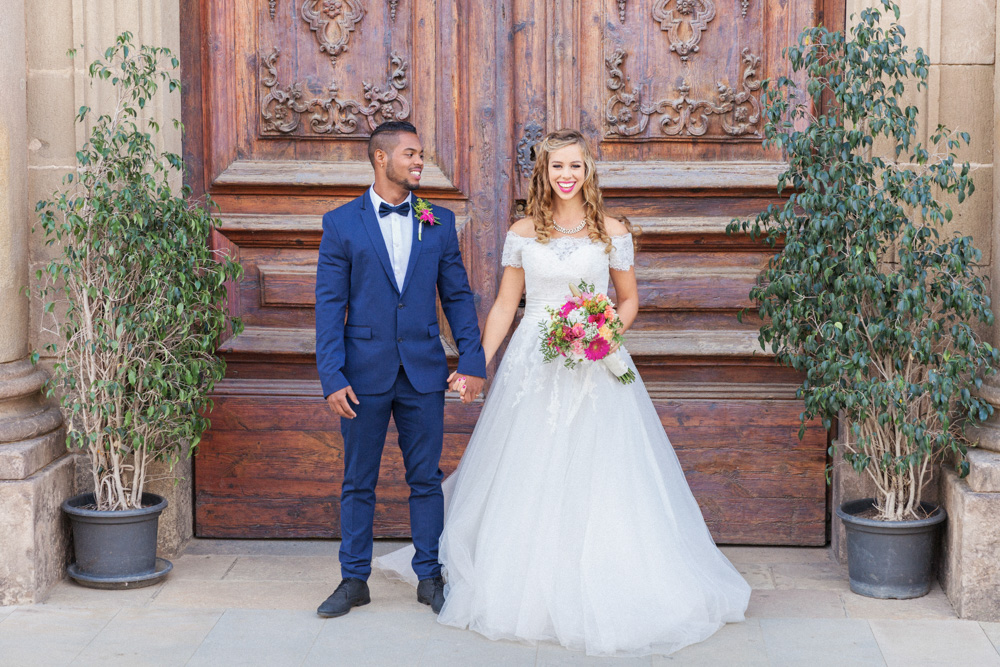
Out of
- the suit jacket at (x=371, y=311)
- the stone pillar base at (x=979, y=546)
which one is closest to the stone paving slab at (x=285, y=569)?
the suit jacket at (x=371, y=311)

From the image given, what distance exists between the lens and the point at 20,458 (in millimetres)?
4211

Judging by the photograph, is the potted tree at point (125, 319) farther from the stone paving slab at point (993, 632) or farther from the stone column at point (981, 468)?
the stone paving slab at point (993, 632)

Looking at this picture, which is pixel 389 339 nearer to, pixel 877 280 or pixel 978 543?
pixel 877 280

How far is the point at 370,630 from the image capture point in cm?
390

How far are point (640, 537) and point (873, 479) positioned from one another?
3.70ft

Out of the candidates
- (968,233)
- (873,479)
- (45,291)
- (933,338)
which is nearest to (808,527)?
(873,479)

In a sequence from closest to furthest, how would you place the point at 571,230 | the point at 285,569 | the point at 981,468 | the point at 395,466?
the point at 981,468, the point at 571,230, the point at 285,569, the point at 395,466

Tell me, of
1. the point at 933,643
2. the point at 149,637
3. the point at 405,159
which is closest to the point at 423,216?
the point at 405,159

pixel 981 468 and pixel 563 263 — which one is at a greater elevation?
pixel 563 263

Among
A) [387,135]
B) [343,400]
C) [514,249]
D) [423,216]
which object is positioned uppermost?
[387,135]

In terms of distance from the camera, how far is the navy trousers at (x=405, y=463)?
13.4ft

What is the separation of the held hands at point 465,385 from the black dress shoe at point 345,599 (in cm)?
82

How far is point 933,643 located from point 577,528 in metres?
1.28

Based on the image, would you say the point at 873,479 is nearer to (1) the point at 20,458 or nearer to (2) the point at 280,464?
(2) the point at 280,464
